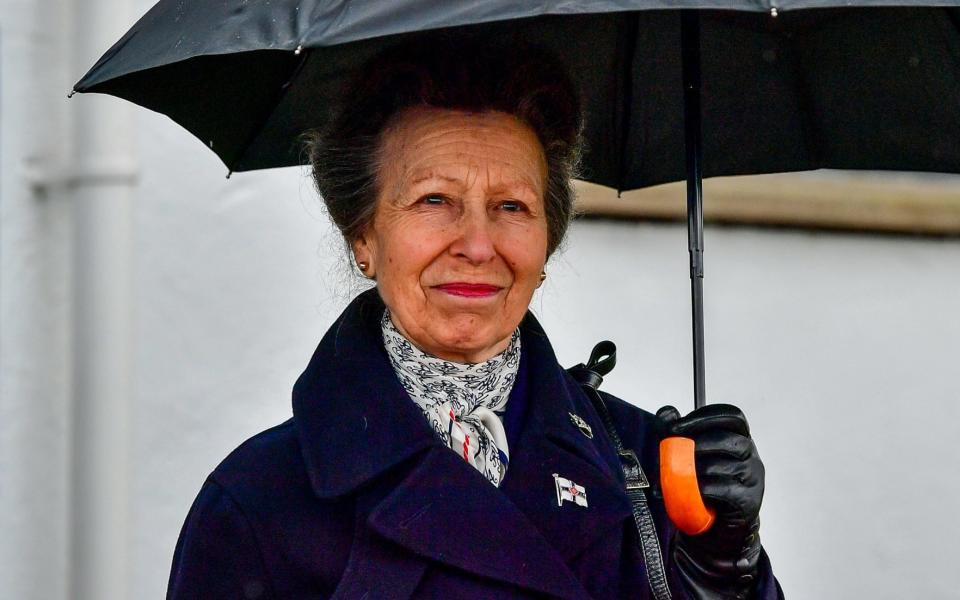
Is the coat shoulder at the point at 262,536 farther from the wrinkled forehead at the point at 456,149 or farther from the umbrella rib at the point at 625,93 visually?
the umbrella rib at the point at 625,93

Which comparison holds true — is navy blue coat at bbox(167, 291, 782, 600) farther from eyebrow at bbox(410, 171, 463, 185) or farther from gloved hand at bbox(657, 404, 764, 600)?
eyebrow at bbox(410, 171, 463, 185)

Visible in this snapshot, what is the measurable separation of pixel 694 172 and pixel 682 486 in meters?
0.71

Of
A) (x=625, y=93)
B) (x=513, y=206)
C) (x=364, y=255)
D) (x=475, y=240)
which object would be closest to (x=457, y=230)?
(x=475, y=240)

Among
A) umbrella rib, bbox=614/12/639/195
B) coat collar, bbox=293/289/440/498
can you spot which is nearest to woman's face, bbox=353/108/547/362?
coat collar, bbox=293/289/440/498

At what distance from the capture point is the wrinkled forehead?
273cm

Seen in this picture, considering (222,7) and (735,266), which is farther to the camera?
(735,266)

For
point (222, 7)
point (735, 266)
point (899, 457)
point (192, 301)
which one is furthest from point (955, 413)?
point (222, 7)

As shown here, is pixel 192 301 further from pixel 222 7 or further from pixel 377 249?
pixel 222 7

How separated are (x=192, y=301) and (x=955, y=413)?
2.65 meters

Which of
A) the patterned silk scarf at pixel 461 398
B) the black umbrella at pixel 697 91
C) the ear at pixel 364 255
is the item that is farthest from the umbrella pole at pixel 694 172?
the ear at pixel 364 255

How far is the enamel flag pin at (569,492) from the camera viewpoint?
2699mm

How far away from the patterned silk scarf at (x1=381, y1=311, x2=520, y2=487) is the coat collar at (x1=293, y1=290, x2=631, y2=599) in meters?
0.03

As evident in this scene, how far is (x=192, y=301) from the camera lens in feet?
15.2

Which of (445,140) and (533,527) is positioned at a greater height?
(445,140)
